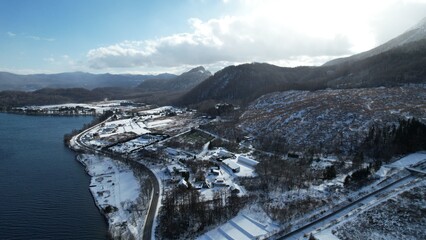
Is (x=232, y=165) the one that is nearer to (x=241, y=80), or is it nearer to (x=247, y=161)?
(x=247, y=161)

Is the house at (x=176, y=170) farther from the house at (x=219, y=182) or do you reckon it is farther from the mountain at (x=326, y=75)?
the mountain at (x=326, y=75)

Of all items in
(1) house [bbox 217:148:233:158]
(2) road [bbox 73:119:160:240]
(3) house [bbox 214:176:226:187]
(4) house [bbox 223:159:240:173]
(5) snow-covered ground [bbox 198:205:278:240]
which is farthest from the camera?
(1) house [bbox 217:148:233:158]

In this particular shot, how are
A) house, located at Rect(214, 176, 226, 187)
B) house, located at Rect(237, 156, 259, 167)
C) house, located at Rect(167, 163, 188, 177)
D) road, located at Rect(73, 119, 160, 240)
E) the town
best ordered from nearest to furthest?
the town, road, located at Rect(73, 119, 160, 240), house, located at Rect(214, 176, 226, 187), house, located at Rect(167, 163, 188, 177), house, located at Rect(237, 156, 259, 167)

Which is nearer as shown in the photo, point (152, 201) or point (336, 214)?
point (336, 214)

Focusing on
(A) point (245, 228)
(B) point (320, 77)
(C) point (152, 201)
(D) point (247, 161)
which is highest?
(B) point (320, 77)

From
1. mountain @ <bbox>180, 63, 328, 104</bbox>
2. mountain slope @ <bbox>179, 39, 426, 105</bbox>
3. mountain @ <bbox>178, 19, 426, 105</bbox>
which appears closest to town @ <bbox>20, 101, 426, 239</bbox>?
mountain @ <bbox>178, 19, 426, 105</bbox>

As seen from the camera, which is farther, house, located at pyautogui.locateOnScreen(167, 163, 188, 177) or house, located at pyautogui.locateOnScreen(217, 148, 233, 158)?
house, located at pyautogui.locateOnScreen(217, 148, 233, 158)

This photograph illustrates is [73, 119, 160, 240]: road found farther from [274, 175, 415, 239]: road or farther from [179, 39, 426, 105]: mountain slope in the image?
[179, 39, 426, 105]: mountain slope

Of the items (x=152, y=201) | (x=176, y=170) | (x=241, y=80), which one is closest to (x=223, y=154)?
(x=176, y=170)
